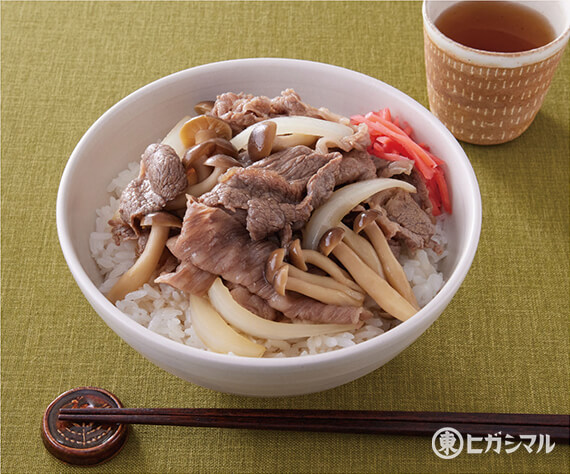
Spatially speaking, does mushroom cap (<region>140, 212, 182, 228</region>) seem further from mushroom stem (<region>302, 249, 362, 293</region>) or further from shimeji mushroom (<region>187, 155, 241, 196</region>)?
mushroom stem (<region>302, 249, 362, 293</region>)

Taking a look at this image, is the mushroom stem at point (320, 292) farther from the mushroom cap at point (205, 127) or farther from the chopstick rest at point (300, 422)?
the mushroom cap at point (205, 127)

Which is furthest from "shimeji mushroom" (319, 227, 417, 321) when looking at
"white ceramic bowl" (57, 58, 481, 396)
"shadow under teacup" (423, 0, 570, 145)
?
"shadow under teacup" (423, 0, 570, 145)

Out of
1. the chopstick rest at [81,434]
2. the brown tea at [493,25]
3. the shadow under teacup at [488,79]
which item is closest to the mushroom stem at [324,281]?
the chopstick rest at [81,434]

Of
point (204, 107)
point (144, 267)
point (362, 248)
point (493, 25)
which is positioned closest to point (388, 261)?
point (362, 248)

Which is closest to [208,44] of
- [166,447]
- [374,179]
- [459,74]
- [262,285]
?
[459,74]

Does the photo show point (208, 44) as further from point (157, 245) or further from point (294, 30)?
point (157, 245)

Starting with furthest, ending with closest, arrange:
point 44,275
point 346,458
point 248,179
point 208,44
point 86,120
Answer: point 208,44, point 86,120, point 44,275, point 346,458, point 248,179
